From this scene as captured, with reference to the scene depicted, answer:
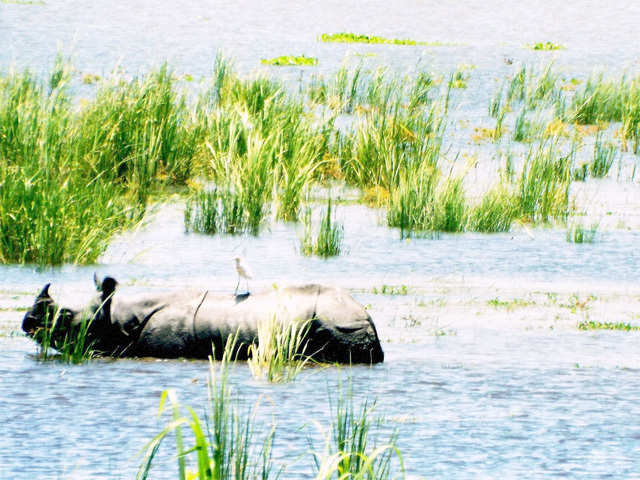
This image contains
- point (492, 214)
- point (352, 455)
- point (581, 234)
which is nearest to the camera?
point (352, 455)

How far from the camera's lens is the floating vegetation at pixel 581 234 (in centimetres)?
1897

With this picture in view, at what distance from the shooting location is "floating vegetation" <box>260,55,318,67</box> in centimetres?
4154

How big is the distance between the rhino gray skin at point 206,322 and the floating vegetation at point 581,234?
845cm

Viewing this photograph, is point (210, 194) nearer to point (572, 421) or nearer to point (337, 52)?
point (572, 421)

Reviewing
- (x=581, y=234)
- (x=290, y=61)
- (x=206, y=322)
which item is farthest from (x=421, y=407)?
(x=290, y=61)

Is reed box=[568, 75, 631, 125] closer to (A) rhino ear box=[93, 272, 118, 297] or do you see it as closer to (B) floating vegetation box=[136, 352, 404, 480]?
(A) rhino ear box=[93, 272, 118, 297]

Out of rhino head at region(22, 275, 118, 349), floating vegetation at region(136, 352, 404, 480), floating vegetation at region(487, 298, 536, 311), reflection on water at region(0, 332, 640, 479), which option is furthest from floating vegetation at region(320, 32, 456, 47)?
floating vegetation at region(136, 352, 404, 480)

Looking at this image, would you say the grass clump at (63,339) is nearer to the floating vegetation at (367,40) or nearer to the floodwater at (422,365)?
the floodwater at (422,365)

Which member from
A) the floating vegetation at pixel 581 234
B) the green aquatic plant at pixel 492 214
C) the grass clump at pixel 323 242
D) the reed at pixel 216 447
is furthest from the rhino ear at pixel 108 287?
the green aquatic plant at pixel 492 214

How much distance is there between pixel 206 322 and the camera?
36.4 feet

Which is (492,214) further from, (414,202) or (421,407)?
(421,407)

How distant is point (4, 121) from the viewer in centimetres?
1866

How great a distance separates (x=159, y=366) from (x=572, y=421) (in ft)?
11.0

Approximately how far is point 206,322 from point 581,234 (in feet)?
29.3
